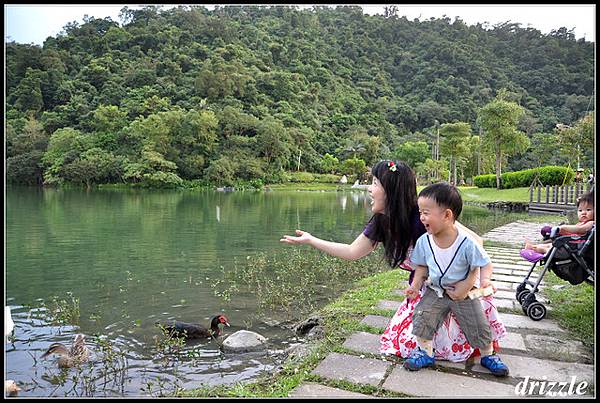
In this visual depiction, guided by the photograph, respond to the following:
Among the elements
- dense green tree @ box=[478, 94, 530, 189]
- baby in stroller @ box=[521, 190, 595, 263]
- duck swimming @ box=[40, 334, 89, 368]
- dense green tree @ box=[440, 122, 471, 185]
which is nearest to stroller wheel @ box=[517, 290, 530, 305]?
baby in stroller @ box=[521, 190, 595, 263]

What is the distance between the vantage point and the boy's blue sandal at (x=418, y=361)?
251 cm

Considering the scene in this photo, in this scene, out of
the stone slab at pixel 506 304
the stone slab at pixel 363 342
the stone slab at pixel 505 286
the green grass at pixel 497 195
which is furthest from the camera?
the green grass at pixel 497 195

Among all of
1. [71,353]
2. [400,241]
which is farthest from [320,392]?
[71,353]

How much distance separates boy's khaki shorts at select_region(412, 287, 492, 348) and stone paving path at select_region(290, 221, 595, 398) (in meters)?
0.17

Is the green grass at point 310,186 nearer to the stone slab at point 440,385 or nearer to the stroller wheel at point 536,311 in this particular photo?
the stroller wheel at point 536,311

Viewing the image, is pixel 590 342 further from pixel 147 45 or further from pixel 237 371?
pixel 147 45

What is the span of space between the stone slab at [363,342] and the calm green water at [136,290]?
0.83 m

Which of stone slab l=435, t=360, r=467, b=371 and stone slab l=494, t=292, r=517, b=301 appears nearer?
stone slab l=435, t=360, r=467, b=371

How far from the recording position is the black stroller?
3.09 meters

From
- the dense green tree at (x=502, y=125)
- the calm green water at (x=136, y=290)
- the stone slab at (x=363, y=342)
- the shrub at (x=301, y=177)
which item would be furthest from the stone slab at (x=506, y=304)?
the shrub at (x=301, y=177)

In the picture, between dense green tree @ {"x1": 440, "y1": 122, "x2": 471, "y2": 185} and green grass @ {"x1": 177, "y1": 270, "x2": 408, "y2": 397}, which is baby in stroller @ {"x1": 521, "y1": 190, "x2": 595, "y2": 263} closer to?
green grass @ {"x1": 177, "y1": 270, "x2": 408, "y2": 397}

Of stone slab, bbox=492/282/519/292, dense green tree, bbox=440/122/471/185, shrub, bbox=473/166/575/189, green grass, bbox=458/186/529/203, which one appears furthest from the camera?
dense green tree, bbox=440/122/471/185

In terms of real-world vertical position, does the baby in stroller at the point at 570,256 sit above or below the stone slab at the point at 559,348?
above

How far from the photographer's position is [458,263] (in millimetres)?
2572
